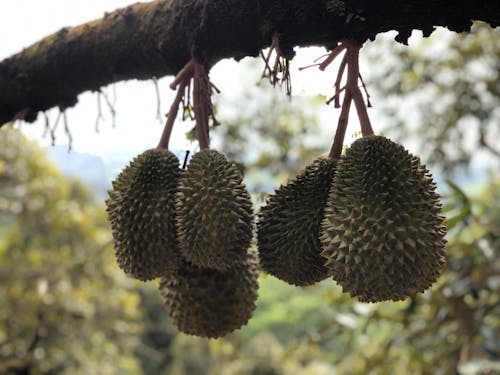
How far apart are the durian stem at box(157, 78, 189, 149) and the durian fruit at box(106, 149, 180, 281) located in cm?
6

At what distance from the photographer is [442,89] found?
426 centimetres

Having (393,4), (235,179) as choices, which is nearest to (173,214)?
(235,179)

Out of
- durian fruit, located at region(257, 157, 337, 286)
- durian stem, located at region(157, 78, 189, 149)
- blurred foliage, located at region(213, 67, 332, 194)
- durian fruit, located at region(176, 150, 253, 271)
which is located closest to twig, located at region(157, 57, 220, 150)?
durian stem, located at region(157, 78, 189, 149)

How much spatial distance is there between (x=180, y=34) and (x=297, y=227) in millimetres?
479

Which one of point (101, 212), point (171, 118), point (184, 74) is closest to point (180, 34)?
point (184, 74)

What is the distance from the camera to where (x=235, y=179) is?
1.17 m

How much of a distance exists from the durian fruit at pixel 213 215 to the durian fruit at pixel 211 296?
5.9 inches

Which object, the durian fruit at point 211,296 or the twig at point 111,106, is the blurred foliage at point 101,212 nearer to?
the twig at point 111,106

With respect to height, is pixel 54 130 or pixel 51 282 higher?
pixel 51 282

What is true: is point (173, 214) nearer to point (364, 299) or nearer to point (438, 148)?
point (364, 299)

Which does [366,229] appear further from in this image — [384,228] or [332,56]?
[332,56]

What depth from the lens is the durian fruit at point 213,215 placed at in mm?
1099

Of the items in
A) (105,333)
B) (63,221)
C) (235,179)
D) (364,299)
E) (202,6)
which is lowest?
(364,299)

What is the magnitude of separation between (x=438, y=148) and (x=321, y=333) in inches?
90.5
